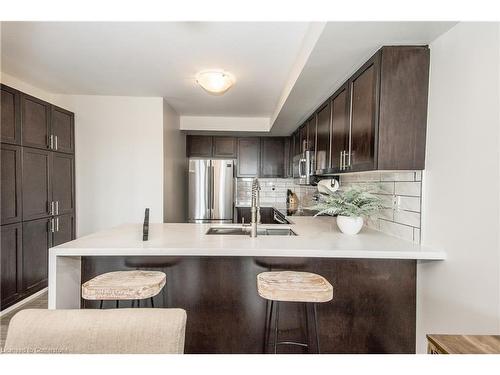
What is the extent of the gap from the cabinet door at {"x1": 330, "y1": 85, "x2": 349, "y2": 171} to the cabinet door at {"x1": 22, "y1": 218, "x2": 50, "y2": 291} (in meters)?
3.09

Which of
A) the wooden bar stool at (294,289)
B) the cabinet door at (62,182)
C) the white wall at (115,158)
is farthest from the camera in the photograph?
the white wall at (115,158)

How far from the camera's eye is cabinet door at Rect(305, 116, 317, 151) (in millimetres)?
3314

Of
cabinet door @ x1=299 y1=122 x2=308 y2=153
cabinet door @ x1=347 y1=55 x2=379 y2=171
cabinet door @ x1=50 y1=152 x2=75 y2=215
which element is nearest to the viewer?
cabinet door @ x1=347 y1=55 x2=379 y2=171

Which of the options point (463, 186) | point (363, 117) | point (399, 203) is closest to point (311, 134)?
point (363, 117)

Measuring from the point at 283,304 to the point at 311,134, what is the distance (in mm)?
2240

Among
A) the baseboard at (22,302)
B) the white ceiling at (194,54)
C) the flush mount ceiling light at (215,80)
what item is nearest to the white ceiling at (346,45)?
the white ceiling at (194,54)

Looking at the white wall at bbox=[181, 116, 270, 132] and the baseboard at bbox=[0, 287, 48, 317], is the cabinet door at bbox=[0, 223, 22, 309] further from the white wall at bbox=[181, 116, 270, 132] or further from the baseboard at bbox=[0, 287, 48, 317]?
the white wall at bbox=[181, 116, 270, 132]

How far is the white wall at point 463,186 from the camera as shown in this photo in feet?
4.06

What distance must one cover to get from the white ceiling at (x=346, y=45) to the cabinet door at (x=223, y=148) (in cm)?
243

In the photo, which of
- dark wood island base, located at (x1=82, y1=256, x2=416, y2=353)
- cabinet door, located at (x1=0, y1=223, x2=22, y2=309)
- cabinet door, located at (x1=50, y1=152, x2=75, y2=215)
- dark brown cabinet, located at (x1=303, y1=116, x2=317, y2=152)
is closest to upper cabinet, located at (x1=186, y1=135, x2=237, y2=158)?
dark brown cabinet, located at (x1=303, y1=116, x2=317, y2=152)

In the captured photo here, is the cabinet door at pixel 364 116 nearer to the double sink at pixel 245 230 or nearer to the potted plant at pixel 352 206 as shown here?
the potted plant at pixel 352 206

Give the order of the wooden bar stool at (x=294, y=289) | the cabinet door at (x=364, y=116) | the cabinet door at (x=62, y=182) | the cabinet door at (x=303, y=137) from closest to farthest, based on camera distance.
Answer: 1. the wooden bar stool at (x=294, y=289)
2. the cabinet door at (x=364, y=116)
3. the cabinet door at (x=62, y=182)
4. the cabinet door at (x=303, y=137)

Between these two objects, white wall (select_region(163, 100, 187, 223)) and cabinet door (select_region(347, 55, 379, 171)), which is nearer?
cabinet door (select_region(347, 55, 379, 171))

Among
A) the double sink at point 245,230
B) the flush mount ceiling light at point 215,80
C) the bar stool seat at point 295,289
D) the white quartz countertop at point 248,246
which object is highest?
the flush mount ceiling light at point 215,80
